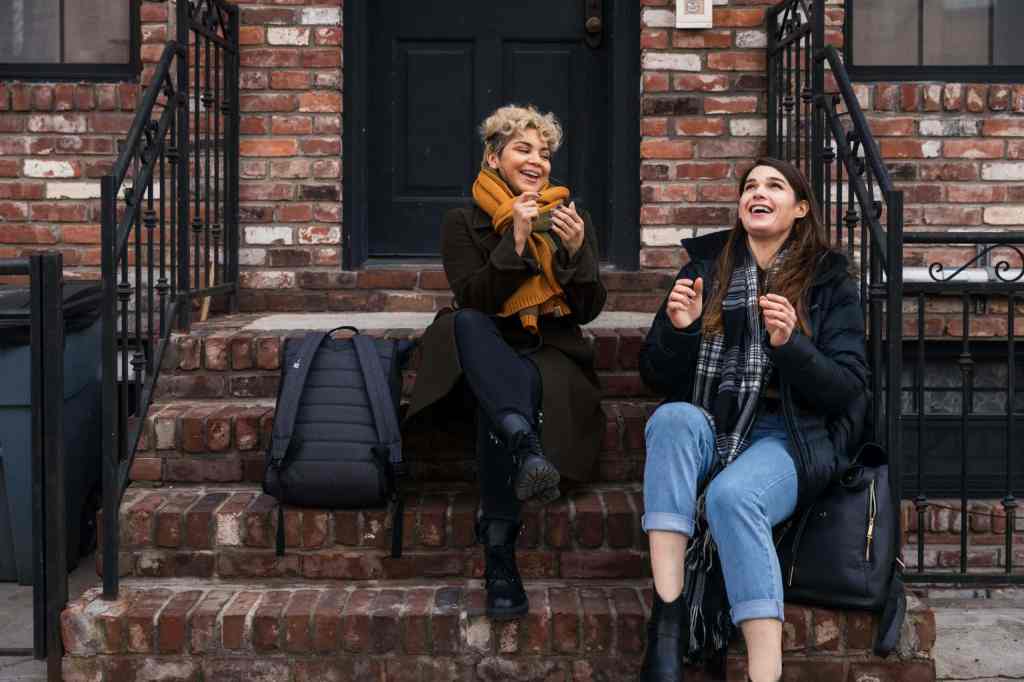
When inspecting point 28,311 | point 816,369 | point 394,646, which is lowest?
point 394,646

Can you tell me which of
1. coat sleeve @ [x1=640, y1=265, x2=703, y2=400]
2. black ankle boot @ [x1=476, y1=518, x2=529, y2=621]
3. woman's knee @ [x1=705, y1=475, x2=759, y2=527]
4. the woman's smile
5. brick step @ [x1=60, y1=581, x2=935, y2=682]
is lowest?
brick step @ [x1=60, y1=581, x2=935, y2=682]

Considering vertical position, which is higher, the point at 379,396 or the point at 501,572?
the point at 379,396

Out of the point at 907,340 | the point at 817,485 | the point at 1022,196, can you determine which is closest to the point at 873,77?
the point at 1022,196

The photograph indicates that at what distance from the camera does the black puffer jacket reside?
2.56 m

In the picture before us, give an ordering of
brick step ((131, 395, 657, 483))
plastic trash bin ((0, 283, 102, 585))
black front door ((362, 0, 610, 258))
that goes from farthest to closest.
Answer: black front door ((362, 0, 610, 258)), plastic trash bin ((0, 283, 102, 585)), brick step ((131, 395, 657, 483))

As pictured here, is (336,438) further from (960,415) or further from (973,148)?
→ (973,148)

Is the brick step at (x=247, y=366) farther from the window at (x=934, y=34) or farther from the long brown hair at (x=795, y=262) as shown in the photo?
the window at (x=934, y=34)

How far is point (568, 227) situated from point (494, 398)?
538 millimetres

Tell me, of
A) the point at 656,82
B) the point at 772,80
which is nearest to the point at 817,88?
the point at 772,80

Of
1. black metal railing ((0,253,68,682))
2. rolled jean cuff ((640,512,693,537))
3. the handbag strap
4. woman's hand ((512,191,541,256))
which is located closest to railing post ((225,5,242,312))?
black metal railing ((0,253,68,682))

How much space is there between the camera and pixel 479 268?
10.0 feet

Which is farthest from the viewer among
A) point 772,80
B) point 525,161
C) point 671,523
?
point 772,80

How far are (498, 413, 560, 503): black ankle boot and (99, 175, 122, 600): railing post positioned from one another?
42.9 inches

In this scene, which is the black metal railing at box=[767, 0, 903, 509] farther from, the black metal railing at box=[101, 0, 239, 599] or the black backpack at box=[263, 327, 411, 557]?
the black metal railing at box=[101, 0, 239, 599]
